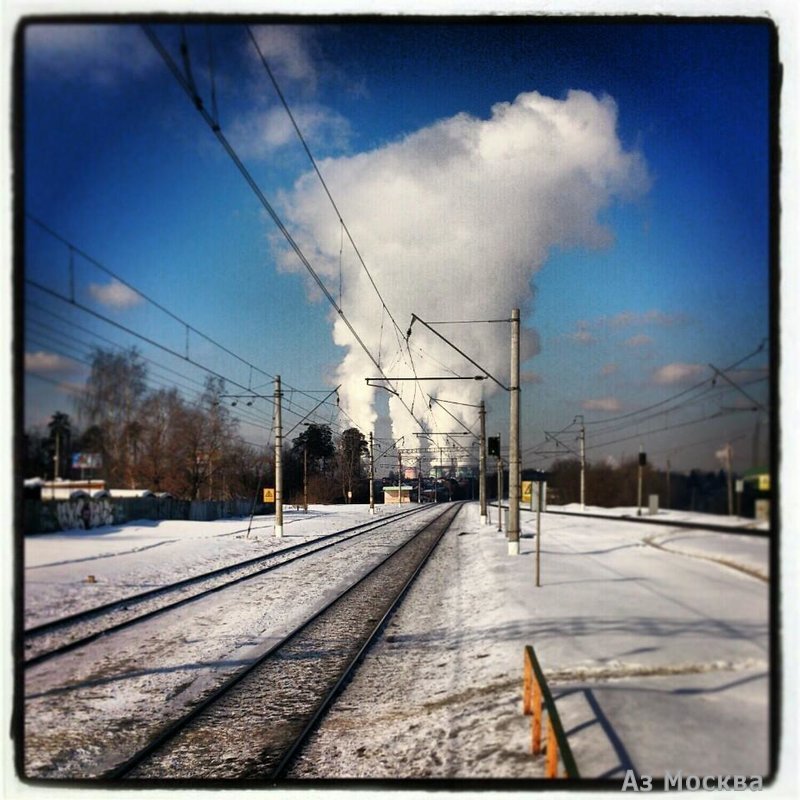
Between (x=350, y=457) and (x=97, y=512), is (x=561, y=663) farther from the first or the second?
(x=97, y=512)

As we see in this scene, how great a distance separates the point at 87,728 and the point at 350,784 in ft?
7.46

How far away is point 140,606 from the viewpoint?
7652 millimetres

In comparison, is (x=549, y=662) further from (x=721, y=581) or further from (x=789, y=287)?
(x=789, y=287)

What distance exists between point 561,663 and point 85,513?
4.03 m

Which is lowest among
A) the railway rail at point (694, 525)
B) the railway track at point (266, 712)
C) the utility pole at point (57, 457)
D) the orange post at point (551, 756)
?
the railway track at point (266, 712)

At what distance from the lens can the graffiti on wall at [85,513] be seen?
5023 millimetres

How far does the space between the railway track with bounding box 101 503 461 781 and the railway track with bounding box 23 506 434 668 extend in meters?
1.03

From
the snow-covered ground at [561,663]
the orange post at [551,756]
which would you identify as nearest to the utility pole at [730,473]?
the snow-covered ground at [561,663]

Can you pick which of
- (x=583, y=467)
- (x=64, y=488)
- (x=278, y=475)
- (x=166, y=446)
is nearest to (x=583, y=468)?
(x=583, y=467)

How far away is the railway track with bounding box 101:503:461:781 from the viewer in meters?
5.29

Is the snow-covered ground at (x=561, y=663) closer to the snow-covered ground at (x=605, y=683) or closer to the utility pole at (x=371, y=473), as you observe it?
the snow-covered ground at (x=605, y=683)

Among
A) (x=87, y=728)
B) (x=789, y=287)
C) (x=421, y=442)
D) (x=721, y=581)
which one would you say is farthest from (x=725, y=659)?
(x=87, y=728)

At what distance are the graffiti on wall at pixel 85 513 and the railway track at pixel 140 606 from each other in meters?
0.83

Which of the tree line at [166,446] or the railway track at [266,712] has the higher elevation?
the tree line at [166,446]
